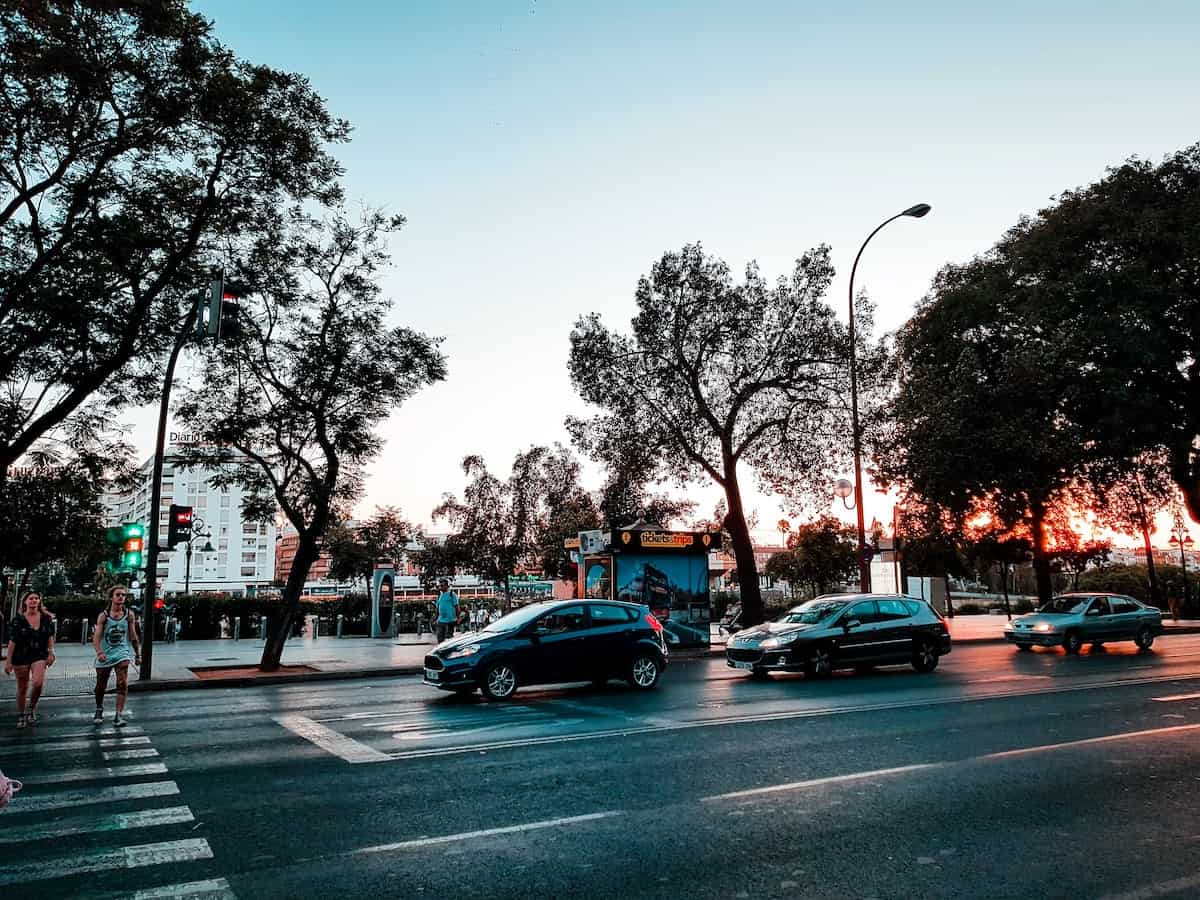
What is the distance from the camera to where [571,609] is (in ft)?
45.6

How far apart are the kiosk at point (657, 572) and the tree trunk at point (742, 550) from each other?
1.99 meters

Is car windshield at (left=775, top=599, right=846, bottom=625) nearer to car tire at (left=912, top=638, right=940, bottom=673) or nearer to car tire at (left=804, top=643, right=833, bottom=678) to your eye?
car tire at (left=804, top=643, right=833, bottom=678)

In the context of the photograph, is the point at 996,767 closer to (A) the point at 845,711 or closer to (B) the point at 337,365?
(A) the point at 845,711

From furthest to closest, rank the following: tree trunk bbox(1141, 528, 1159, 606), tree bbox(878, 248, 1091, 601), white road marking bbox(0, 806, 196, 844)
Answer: tree trunk bbox(1141, 528, 1159, 606) < tree bbox(878, 248, 1091, 601) < white road marking bbox(0, 806, 196, 844)

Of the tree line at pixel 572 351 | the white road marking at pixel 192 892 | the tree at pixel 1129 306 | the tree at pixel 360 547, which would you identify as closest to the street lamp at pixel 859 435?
the tree line at pixel 572 351

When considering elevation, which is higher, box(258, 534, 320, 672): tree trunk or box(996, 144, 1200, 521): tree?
box(996, 144, 1200, 521): tree

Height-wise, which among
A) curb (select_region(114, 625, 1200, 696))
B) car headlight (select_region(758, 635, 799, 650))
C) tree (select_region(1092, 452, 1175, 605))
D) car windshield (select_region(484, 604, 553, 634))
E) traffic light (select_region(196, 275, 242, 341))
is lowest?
curb (select_region(114, 625, 1200, 696))

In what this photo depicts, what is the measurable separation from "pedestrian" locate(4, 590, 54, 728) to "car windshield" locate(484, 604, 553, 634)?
6058 millimetres

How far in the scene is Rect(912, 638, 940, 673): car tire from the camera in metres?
17.0

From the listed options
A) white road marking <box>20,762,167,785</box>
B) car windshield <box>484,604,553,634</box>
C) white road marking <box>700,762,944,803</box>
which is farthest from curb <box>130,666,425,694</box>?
white road marking <box>700,762,944,803</box>

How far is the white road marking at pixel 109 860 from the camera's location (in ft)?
16.3

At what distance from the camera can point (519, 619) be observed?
13773 millimetres

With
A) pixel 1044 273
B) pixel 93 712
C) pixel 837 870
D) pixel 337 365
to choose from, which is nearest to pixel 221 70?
pixel 337 365

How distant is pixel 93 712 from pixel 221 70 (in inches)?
428
